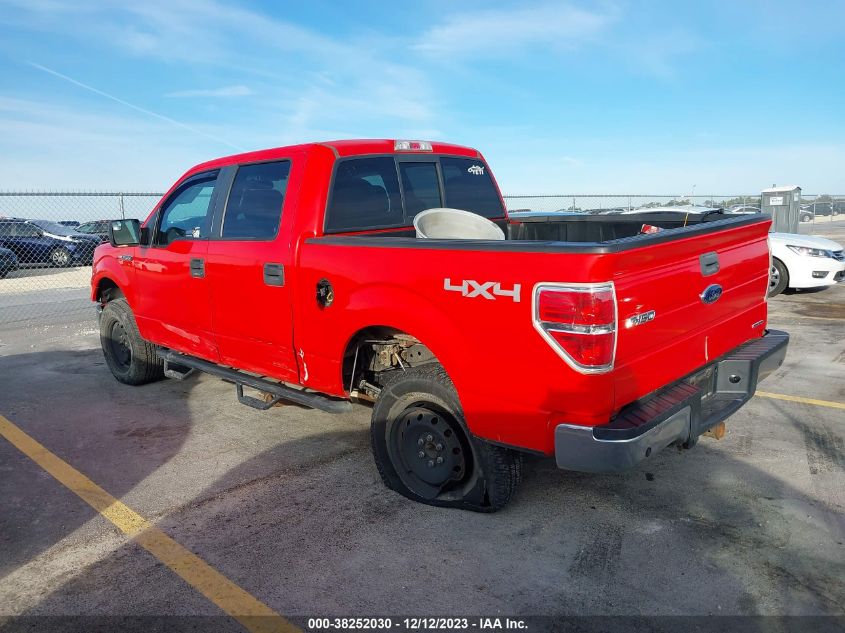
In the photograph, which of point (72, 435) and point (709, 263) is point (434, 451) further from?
point (72, 435)

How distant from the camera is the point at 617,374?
111 inches

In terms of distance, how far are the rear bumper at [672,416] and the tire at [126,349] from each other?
14.4 feet

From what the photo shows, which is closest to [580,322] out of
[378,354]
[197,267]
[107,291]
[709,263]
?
[709,263]

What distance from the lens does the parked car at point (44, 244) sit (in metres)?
18.7

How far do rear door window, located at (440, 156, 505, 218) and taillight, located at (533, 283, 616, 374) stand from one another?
7.49 feet

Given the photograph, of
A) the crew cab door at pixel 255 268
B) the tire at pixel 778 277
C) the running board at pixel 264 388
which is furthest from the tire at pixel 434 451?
the tire at pixel 778 277

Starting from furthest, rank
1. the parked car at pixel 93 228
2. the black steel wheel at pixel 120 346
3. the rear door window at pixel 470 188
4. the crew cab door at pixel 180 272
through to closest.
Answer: the parked car at pixel 93 228
the black steel wheel at pixel 120 346
the rear door window at pixel 470 188
the crew cab door at pixel 180 272

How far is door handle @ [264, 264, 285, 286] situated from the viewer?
401 cm

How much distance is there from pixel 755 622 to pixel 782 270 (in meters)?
9.00

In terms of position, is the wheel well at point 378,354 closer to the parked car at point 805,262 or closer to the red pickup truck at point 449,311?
the red pickup truck at point 449,311

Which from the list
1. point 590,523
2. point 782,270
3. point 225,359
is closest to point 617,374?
point 590,523

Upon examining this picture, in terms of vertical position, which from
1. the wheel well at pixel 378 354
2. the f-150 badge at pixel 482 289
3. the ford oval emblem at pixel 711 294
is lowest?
the wheel well at pixel 378 354

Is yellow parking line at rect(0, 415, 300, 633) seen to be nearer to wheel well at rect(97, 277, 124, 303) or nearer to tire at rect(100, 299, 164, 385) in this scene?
tire at rect(100, 299, 164, 385)

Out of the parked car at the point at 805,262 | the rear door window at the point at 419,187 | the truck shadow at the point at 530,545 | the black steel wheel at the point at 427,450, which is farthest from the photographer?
the parked car at the point at 805,262
